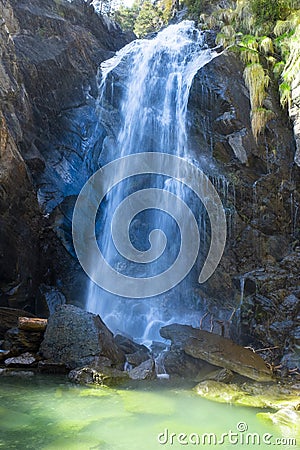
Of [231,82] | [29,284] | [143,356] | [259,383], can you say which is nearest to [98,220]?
[29,284]

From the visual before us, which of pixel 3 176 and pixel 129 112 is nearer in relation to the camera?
pixel 3 176

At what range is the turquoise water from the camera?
15.3 ft

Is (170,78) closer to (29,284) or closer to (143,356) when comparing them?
(29,284)

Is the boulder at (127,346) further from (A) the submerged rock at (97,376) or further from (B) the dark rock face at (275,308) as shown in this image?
(B) the dark rock face at (275,308)

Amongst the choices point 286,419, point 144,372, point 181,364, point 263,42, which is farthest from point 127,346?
point 263,42

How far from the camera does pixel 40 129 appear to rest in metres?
15.4

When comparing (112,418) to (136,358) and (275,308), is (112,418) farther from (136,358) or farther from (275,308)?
(275,308)

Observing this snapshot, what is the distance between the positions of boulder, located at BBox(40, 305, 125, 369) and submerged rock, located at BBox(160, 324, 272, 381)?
5.17 feet

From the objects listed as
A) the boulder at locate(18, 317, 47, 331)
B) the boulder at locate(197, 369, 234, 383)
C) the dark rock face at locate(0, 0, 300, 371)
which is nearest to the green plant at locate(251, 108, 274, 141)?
the dark rock face at locate(0, 0, 300, 371)

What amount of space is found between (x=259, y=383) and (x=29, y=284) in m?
7.55

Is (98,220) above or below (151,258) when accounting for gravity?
above

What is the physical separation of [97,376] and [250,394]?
291 cm

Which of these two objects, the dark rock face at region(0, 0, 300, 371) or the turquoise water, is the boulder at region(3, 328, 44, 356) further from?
the dark rock face at region(0, 0, 300, 371)

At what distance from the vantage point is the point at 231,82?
1460 centimetres
